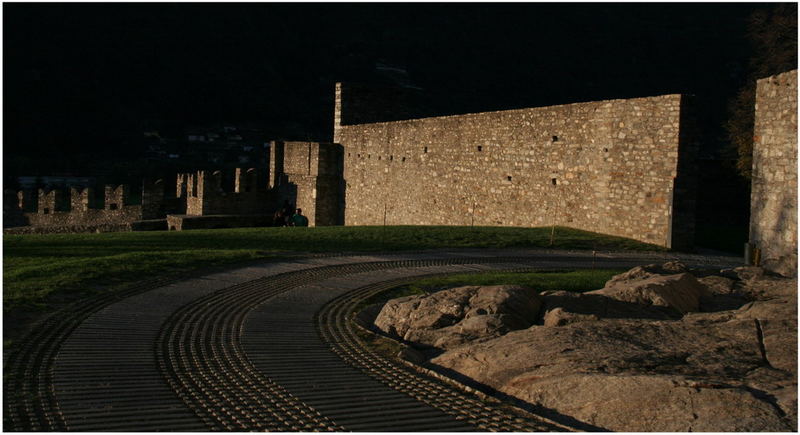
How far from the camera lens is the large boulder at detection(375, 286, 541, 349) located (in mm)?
8438

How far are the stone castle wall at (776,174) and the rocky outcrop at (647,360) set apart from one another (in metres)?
1.94

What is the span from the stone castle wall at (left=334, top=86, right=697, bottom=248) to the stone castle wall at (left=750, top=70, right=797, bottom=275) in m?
4.93

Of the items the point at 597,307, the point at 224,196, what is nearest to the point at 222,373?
the point at 597,307

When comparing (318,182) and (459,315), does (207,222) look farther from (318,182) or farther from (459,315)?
(459,315)

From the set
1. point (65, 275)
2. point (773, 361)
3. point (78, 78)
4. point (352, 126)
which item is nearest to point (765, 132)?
point (773, 361)

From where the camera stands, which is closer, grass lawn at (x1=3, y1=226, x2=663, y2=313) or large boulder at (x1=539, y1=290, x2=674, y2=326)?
large boulder at (x1=539, y1=290, x2=674, y2=326)

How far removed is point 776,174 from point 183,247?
10117 millimetres

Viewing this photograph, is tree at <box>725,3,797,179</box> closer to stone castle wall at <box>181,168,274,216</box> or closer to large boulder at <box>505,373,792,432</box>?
stone castle wall at <box>181,168,274,216</box>

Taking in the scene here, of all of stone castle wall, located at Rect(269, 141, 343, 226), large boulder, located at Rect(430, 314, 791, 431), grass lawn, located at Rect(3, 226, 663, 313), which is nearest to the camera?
large boulder, located at Rect(430, 314, 791, 431)

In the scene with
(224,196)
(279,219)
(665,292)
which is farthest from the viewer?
(224,196)

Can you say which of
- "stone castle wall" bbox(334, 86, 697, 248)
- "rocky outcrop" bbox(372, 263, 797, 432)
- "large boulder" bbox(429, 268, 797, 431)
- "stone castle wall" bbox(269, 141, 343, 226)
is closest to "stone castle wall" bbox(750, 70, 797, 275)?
"rocky outcrop" bbox(372, 263, 797, 432)

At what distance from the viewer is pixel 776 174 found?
38.3ft

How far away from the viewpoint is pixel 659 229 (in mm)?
17469

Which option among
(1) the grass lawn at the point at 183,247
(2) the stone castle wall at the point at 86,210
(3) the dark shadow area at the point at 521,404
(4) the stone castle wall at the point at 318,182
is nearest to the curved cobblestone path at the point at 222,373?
(3) the dark shadow area at the point at 521,404
